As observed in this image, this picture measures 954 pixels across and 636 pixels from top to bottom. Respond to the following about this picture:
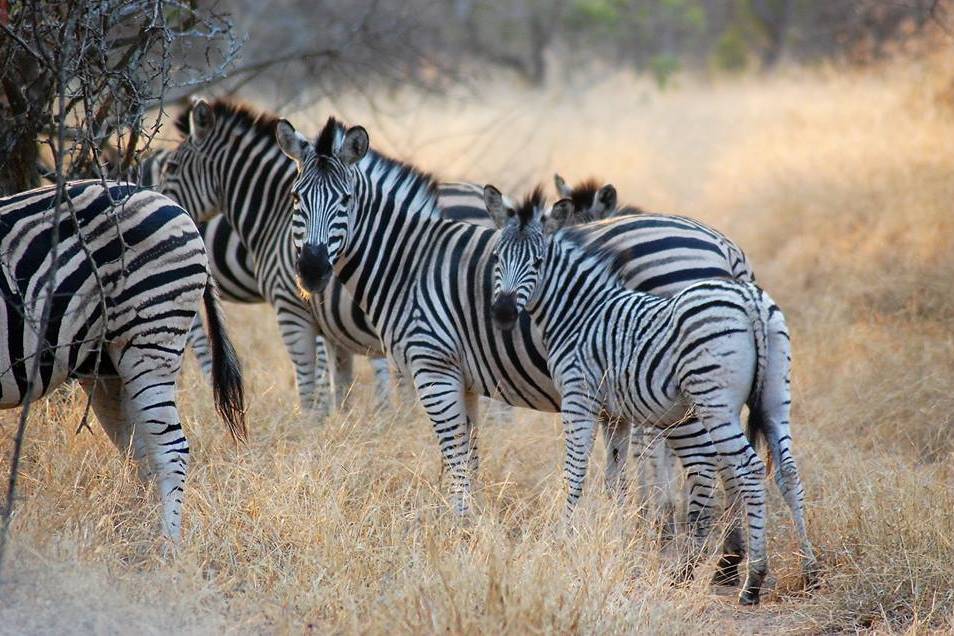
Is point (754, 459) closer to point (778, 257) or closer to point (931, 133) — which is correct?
point (778, 257)

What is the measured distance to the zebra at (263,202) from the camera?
6582 mm

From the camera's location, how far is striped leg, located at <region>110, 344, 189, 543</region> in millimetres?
4496

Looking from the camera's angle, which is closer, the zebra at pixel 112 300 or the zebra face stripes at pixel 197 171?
the zebra at pixel 112 300

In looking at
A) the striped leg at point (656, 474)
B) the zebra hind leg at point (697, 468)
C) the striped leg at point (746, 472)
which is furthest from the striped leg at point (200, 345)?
the striped leg at point (746, 472)

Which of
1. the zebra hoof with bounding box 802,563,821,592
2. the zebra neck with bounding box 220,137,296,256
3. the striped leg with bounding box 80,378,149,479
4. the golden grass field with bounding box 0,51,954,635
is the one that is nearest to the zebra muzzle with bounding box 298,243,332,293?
the golden grass field with bounding box 0,51,954,635

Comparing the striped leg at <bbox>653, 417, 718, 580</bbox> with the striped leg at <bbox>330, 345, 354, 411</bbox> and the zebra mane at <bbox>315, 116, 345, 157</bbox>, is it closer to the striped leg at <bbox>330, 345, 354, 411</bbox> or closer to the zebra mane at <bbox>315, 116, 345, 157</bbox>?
the zebra mane at <bbox>315, 116, 345, 157</bbox>

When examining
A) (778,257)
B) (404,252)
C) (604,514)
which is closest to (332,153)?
(404,252)

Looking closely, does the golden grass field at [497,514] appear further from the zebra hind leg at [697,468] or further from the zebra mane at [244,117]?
the zebra mane at [244,117]

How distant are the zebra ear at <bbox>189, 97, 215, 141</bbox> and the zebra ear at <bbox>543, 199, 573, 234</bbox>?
2599 millimetres

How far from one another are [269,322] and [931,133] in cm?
744

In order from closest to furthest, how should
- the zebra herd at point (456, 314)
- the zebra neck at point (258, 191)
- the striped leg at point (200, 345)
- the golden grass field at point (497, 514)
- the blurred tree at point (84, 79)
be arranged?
the golden grass field at point (497, 514), the zebra herd at point (456, 314), the blurred tree at point (84, 79), the zebra neck at point (258, 191), the striped leg at point (200, 345)

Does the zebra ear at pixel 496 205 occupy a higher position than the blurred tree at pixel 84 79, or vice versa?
the blurred tree at pixel 84 79

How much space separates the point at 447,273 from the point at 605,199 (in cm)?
139

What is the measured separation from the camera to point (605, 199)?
21.1ft
